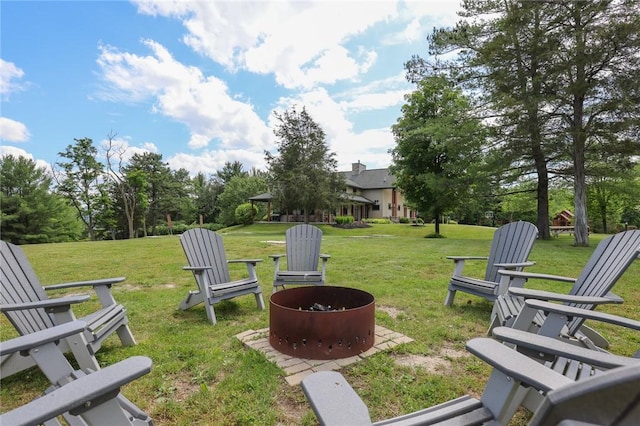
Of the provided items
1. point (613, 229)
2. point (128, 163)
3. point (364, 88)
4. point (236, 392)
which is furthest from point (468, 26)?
point (128, 163)

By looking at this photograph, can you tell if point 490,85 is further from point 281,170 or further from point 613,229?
point 613,229

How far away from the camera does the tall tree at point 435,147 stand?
12.5 meters

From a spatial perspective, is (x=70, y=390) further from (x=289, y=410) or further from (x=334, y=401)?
(x=289, y=410)

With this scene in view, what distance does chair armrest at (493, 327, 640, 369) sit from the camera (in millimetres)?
1035

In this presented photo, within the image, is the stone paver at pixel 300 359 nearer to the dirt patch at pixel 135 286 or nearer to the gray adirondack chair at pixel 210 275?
the gray adirondack chair at pixel 210 275

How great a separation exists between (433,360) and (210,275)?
106 inches

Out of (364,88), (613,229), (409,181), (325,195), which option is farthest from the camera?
(613,229)

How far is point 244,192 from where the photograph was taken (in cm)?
3659

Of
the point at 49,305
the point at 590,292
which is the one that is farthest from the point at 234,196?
the point at 590,292

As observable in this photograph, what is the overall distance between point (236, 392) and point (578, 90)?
41.4 ft

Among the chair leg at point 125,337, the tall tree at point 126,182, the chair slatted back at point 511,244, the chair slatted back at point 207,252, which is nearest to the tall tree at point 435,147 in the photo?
the chair slatted back at point 511,244

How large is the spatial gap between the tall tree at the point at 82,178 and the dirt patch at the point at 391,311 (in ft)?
99.7

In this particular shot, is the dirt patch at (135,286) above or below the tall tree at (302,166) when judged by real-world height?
below

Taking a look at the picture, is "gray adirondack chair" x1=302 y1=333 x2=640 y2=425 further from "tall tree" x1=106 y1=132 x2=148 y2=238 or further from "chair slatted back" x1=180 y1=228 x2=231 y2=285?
"tall tree" x1=106 y1=132 x2=148 y2=238
